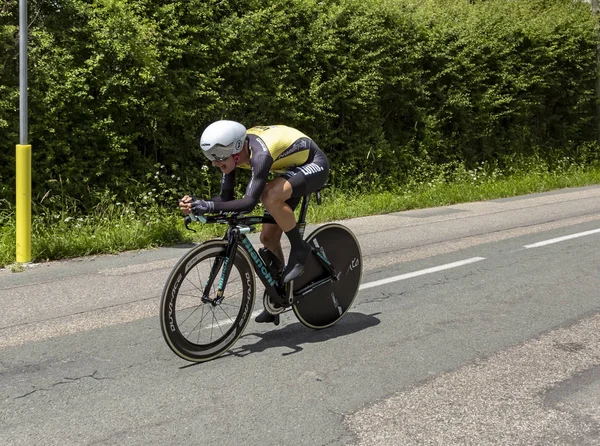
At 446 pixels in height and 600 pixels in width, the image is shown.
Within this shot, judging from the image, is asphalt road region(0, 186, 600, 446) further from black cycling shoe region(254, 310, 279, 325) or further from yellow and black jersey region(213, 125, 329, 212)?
yellow and black jersey region(213, 125, 329, 212)

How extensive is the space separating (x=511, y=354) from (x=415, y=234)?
5009 mm

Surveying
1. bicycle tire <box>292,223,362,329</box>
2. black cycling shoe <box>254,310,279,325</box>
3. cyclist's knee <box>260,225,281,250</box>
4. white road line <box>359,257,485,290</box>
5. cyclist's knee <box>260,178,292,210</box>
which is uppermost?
cyclist's knee <box>260,178,292,210</box>

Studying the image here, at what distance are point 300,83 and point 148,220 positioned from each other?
427cm

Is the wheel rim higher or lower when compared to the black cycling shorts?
lower

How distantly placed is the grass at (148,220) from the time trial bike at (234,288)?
3537 mm

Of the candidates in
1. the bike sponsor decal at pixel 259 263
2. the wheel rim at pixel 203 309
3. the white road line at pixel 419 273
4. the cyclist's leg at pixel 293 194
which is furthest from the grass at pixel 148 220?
the cyclist's leg at pixel 293 194

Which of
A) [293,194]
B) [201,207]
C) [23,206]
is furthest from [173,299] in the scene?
[23,206]

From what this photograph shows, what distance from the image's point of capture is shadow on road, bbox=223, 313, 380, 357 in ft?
16.3

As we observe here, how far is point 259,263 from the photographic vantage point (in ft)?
15.9

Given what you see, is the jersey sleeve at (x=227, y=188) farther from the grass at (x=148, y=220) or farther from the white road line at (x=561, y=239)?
the white road line at (x=561, y=239)

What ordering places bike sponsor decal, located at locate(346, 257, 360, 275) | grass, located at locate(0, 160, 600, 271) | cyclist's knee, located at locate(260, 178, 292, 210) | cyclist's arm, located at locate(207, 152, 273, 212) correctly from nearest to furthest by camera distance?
cyclist's arm, located at locate(207, 152, 273, 212)
cyclist's knee, located at locate(260, 178, 292, 210)
bike sponsor decal, located at locate(346, 257, 360, 275)
grass, located at locate(0, 160, 600, 271)

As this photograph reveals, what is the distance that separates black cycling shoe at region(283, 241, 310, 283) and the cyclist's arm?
635 mm

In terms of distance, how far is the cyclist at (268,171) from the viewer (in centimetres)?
443

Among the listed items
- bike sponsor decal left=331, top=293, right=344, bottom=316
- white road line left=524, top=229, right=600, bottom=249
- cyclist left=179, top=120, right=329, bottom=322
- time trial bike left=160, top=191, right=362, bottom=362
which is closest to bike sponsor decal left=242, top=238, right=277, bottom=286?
time trial bike left=160, top=191, right=362, bottom=362
